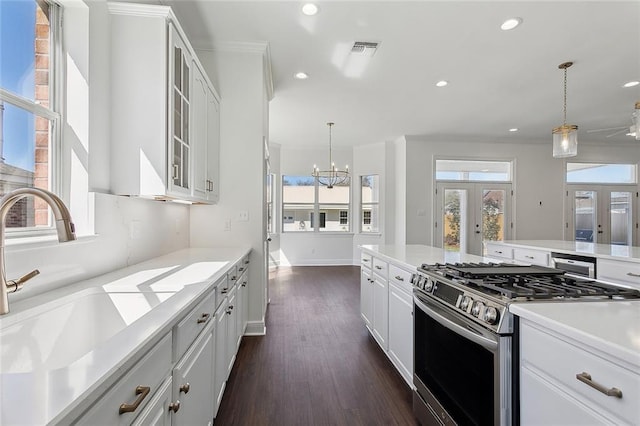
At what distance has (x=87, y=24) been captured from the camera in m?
1.68

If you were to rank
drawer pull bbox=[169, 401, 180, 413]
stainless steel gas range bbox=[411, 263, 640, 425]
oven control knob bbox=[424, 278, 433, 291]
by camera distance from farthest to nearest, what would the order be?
oven control knob bbox=[424, 278, 433, 291]
stainless steel gas range bbox=[411, 263, 640, 425]
drawer pull bbox=[169, 401, 180, 413]

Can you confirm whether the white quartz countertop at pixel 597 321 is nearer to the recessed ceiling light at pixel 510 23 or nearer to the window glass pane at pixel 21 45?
the window glass pane at pixel 21 45

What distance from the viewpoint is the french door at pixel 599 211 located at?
6844 mm

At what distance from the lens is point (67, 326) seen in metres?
1.17

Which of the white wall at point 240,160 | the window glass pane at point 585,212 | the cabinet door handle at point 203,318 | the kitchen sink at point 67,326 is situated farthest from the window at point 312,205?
the kitchen sink at point 67,326

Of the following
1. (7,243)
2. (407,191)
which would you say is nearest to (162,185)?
(7,243)

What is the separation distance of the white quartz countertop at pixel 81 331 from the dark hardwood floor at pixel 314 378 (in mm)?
962

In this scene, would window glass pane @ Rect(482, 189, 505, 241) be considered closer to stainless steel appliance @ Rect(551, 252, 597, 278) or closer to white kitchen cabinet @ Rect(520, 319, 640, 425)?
stainless steel appliance @ Rect(551, 252, 597, 278)

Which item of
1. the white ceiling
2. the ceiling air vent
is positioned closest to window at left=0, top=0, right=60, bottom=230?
the white ceiling

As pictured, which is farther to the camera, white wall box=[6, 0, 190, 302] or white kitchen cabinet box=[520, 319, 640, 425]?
white wall box=[6, 0, 190, 302]

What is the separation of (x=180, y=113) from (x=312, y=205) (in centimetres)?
562

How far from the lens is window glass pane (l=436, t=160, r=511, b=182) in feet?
22.4

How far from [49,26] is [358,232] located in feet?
21.6

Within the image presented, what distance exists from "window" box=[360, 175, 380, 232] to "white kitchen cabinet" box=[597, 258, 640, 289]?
15.8 feet
